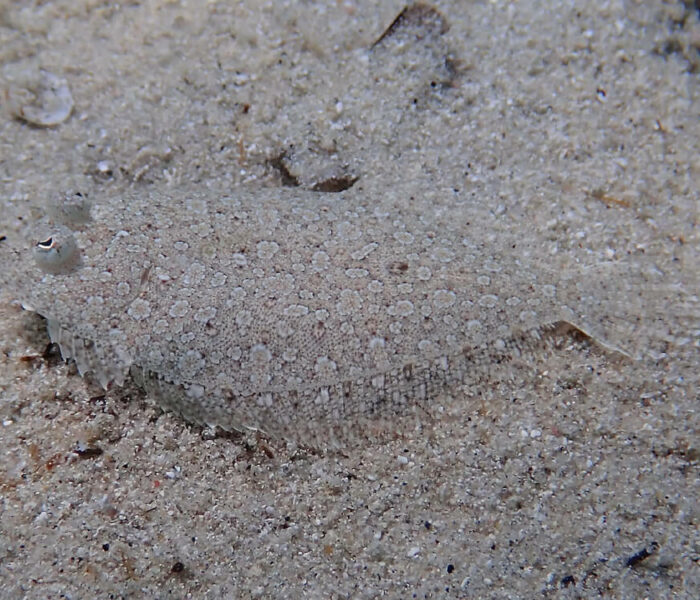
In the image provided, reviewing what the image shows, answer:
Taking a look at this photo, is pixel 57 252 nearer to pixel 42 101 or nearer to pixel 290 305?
pixel 290 305

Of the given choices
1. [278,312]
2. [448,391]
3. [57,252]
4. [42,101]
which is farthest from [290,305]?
[42,101]

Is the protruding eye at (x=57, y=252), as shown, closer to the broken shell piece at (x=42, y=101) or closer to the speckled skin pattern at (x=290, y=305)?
the speckled skin pattern at (x=290, y=305)

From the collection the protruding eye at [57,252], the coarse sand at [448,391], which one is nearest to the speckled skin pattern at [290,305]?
the protruding eye at [57,252]

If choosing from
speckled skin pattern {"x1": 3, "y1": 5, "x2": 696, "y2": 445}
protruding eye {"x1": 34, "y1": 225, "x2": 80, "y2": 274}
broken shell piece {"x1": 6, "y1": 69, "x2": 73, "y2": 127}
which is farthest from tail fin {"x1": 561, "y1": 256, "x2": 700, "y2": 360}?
broken shell piece {"x1": 6, "y1": 69, "x2": 73, "y2": 127}

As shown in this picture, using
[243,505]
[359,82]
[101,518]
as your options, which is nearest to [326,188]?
[359,82]

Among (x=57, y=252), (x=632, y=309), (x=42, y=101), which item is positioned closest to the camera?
(x=57, y=252)

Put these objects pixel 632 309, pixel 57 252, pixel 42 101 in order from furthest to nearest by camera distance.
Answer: pixel 42 101 → pixel 632 309 → pixel 57 252
